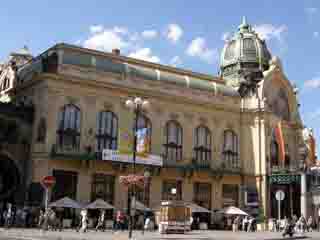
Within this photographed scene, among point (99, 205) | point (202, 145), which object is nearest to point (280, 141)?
point (202, 145)

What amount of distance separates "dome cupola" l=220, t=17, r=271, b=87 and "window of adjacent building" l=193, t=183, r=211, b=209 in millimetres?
12789

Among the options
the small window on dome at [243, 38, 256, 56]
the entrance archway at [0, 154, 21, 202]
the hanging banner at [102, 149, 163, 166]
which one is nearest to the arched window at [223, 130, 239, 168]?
the hanging banner at [102, 149, 163, 166]

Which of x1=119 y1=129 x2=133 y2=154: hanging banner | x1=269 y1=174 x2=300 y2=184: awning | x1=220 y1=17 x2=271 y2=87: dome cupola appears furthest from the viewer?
x1=220 y1=17 x2=271 y2=87: dome cupola

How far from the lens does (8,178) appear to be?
41656 millimetres

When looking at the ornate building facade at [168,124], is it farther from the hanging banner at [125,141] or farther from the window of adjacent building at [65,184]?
the hanging banner at [125,141]

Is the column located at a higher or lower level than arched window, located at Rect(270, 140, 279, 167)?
lower

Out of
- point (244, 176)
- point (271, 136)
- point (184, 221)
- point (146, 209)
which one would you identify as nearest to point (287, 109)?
point (271, 136)

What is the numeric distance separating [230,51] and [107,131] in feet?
73.0

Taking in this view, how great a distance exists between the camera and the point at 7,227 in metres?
33.5

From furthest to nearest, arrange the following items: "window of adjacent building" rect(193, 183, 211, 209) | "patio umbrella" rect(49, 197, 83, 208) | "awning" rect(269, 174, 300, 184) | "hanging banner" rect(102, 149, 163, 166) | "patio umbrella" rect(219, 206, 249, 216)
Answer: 1. "awning" rect(269, 174, 300, 184)
2. "window of adjacent building" rect(193, 183, 211, 209)
3. "patio umbrella" rect(219, 206, 249, 216)
4. "hanging banner" rect(102, 149, 163, 166)
5. "patio umbrella" rect(49, 197, 83, 208)

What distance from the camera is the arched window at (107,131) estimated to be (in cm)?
4356

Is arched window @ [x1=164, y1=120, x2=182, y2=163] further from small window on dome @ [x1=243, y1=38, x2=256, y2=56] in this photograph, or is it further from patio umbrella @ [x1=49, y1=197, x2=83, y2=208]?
small window on dome @ [x1=243, y1=38, x2=256, y2=56]

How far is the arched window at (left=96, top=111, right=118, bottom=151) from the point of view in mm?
43562

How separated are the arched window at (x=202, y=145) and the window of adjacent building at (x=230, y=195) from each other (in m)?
3.59
